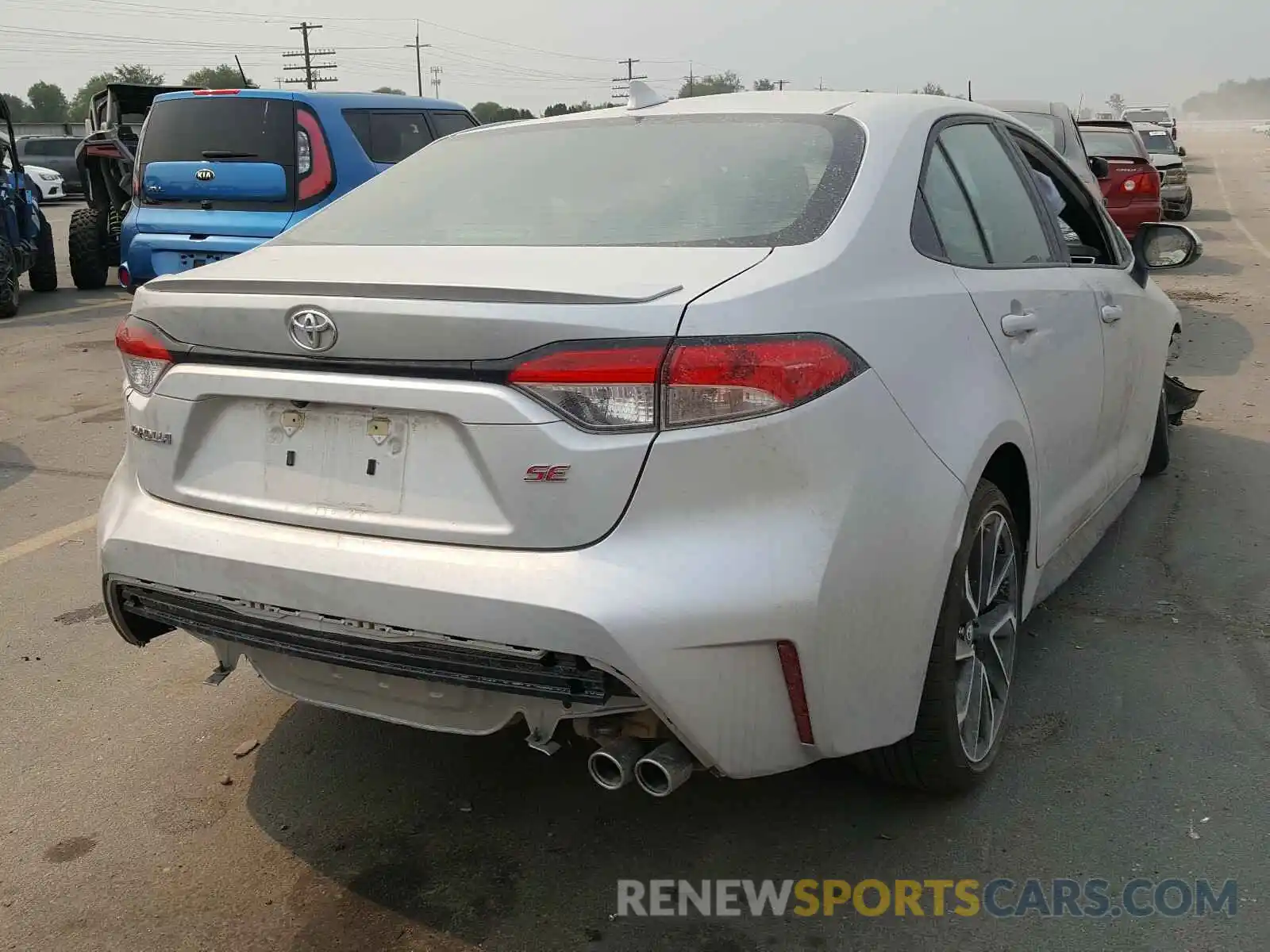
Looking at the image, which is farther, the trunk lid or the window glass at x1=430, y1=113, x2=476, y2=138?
the window glass at x1=430, y1=113, x2=476, y2=138

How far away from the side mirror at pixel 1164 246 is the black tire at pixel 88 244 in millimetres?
11790

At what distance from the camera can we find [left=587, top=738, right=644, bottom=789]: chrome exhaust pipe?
95.3 inches

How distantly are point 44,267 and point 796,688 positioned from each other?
12.9 m

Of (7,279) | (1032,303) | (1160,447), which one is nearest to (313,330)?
(1032,303)

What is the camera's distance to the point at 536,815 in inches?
118

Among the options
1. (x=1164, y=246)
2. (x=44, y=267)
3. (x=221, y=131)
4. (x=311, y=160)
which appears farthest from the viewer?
(x=44, y=267)

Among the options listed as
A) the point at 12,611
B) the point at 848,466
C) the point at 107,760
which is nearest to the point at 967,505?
the point at 848,466

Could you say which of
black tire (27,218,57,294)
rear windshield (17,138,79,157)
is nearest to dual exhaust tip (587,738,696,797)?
black tire (27,218,57,294)

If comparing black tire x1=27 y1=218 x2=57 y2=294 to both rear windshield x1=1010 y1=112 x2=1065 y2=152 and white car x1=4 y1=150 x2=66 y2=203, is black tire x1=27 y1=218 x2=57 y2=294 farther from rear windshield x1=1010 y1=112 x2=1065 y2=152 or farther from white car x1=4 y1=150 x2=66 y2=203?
white car x1=4 y1=150 x2=66 y2=203

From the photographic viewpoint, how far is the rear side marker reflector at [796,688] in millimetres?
2295

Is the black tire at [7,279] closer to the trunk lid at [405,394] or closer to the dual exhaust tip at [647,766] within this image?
the trunk lid at [405,394]

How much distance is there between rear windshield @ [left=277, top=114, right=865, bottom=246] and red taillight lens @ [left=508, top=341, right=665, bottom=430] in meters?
0.52

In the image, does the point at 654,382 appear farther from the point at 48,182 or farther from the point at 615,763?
the point at 48,182

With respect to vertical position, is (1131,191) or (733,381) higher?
(733,381)
